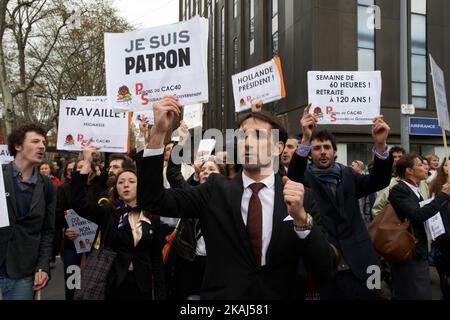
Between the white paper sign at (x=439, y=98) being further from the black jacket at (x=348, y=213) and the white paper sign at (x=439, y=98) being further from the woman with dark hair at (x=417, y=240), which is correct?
the black jacket at (x=348, y=213)

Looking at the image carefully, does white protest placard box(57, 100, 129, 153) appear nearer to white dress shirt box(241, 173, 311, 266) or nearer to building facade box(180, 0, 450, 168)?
white dress shirt box(241, 173, 311, 266)

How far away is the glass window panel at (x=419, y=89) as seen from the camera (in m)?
18.9

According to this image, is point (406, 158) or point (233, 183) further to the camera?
point (406, 158)

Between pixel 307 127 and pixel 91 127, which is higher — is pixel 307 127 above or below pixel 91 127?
below

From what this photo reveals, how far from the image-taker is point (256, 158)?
2553 mm

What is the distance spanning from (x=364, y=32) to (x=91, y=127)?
14.6 metres

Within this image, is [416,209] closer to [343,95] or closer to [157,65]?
[343,95]

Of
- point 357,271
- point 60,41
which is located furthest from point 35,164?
point 60,41

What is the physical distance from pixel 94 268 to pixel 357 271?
219 centimetres

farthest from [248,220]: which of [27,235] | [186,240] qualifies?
[27,235]

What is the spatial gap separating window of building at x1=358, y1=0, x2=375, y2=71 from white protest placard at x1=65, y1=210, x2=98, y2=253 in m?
14.8

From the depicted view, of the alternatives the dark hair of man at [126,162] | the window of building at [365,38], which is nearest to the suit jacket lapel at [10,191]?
the dark hair of man at [126,162]

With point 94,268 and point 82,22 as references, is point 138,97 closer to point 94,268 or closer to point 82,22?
point 94,268

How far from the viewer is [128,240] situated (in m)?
3.92
